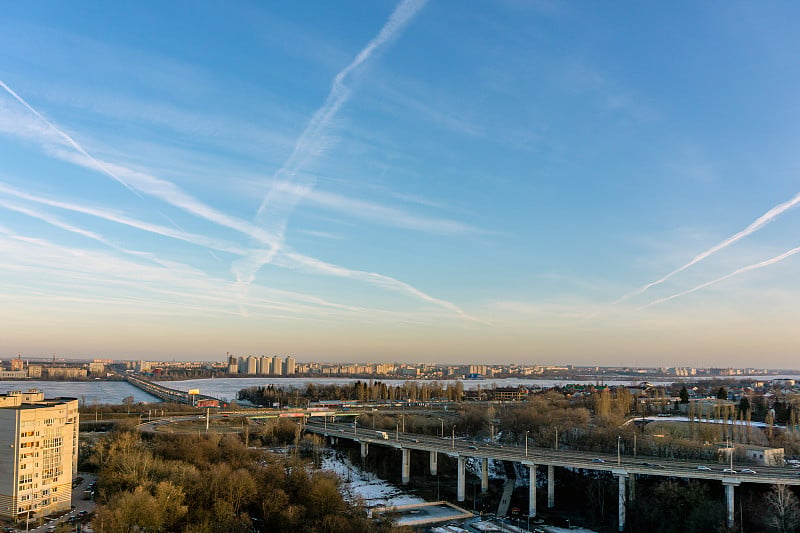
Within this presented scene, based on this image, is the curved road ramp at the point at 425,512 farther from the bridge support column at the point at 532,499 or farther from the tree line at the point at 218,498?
the bridge support column at the point at 532,499

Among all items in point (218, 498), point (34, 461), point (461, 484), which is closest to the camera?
point (218, 498)

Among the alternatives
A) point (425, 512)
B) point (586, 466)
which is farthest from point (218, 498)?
point (586, 466)

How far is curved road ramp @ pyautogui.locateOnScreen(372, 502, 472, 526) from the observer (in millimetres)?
37003

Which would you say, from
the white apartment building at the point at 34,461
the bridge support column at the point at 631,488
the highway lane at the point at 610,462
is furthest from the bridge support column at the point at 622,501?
the white apartment building at the point at 34,461

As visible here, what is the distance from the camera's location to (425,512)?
131 ft

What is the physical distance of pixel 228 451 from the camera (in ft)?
151

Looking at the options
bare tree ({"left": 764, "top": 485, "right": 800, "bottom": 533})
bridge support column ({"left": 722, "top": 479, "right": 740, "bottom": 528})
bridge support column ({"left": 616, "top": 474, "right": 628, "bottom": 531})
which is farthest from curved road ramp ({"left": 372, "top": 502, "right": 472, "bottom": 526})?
bare tree ({"left": 764, "top": 485, "right": 800, "bottom": 533})

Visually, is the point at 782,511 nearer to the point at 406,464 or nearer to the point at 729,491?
the point at 729,491

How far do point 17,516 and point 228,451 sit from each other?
16047mm

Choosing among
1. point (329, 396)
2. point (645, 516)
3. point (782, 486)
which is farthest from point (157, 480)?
point (329, 396)

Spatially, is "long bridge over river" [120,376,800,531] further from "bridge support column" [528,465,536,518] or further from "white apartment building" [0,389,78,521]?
"white apartment building" [0,389,78,521]

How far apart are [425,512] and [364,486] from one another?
33.4 ft

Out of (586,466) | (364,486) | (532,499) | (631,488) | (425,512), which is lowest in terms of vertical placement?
(364,486)

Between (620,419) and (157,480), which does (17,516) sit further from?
(620,419)
